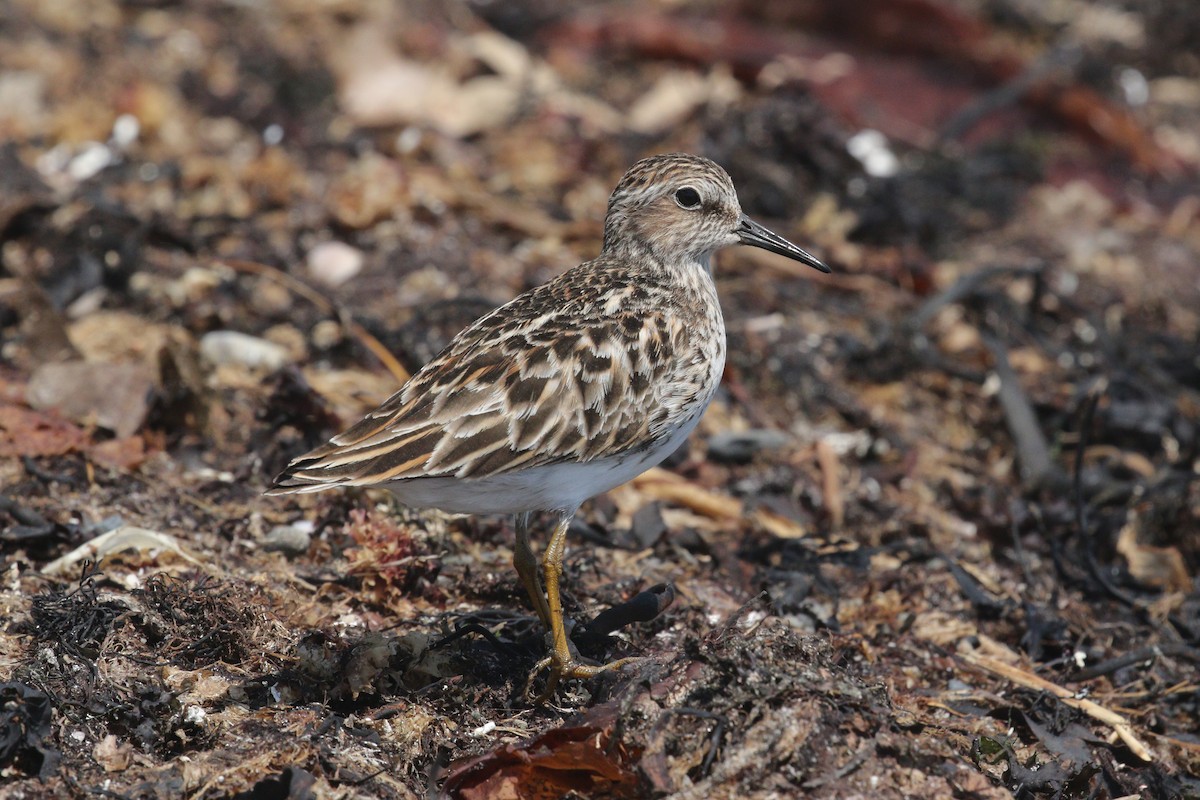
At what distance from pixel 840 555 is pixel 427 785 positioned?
224 cm

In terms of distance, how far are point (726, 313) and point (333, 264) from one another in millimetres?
2132

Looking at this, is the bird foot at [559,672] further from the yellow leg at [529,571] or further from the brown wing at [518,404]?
the brown wing at [518,404]

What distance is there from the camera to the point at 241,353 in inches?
251

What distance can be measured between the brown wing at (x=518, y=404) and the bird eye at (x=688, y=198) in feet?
2.16

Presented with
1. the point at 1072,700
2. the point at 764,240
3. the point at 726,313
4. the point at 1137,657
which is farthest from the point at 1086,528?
the point at 726,313

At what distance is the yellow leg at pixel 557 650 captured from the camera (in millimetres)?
4293

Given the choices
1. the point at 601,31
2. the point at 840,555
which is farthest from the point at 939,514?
the point at 601,31

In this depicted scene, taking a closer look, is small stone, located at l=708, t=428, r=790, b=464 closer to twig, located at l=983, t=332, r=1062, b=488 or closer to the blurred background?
the blurred background

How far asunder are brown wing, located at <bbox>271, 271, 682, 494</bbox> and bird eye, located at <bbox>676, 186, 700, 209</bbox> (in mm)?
659

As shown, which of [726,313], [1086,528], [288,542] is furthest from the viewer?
[726,313]

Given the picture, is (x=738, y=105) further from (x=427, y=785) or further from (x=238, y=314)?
(x=427, y=785)

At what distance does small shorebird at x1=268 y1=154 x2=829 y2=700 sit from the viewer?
422cm

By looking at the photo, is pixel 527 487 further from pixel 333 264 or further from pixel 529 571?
pixel 333 264

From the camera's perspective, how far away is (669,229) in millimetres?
5137
